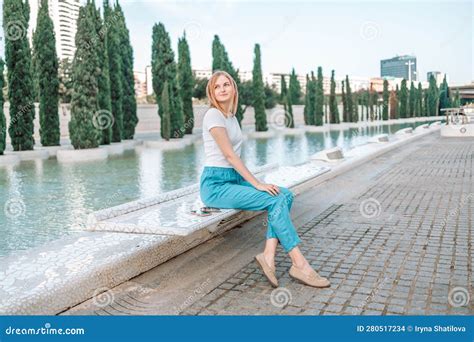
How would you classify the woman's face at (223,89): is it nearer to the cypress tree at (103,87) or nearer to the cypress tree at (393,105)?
the cypress tree at (103,87)

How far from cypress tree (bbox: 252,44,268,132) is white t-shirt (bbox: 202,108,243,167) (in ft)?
85.5

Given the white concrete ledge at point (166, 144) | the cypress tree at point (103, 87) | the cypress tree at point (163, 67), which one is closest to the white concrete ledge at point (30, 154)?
the cypress tree at point (103, 87)

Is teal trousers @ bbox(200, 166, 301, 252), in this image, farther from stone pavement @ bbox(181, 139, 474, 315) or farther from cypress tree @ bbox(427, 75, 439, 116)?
cypress tree @ bbox(427, 75, 439, 116)

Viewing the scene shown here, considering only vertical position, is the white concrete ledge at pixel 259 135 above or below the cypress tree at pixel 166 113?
below

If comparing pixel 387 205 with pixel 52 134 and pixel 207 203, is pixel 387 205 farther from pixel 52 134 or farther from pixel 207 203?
pixel 52 134

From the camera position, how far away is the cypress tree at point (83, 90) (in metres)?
17.5

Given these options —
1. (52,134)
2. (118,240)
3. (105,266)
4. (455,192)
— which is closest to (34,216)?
(118,240)

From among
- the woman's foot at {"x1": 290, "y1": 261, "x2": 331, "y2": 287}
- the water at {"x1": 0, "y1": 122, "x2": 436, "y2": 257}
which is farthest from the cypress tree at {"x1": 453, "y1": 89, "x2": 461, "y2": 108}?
the woman's foot at {"x1": 290, "y1": 261, "x2": 331, "y2": 287}

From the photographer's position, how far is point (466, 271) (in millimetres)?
3795

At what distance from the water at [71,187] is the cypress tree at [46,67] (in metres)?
3.77

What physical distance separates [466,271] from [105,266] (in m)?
2.81

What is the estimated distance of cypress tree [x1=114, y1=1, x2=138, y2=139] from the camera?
23.4 meters

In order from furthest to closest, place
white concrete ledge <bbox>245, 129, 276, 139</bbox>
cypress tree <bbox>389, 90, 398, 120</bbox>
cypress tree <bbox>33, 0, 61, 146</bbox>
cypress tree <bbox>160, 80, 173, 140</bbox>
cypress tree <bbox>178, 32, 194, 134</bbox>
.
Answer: cypress tree <bbox>389, 90, 398, 120</bbox> → white concrete ledge <bbox>245, 129, 276, 139</bbox> → cypress tree <bbox>178, 32, 194, 134</bbox> → cypress tree <bbox>160, 80, 173, 140</bbox> → cypress tree <bbox>33, 0, 61, 146</bbox>
